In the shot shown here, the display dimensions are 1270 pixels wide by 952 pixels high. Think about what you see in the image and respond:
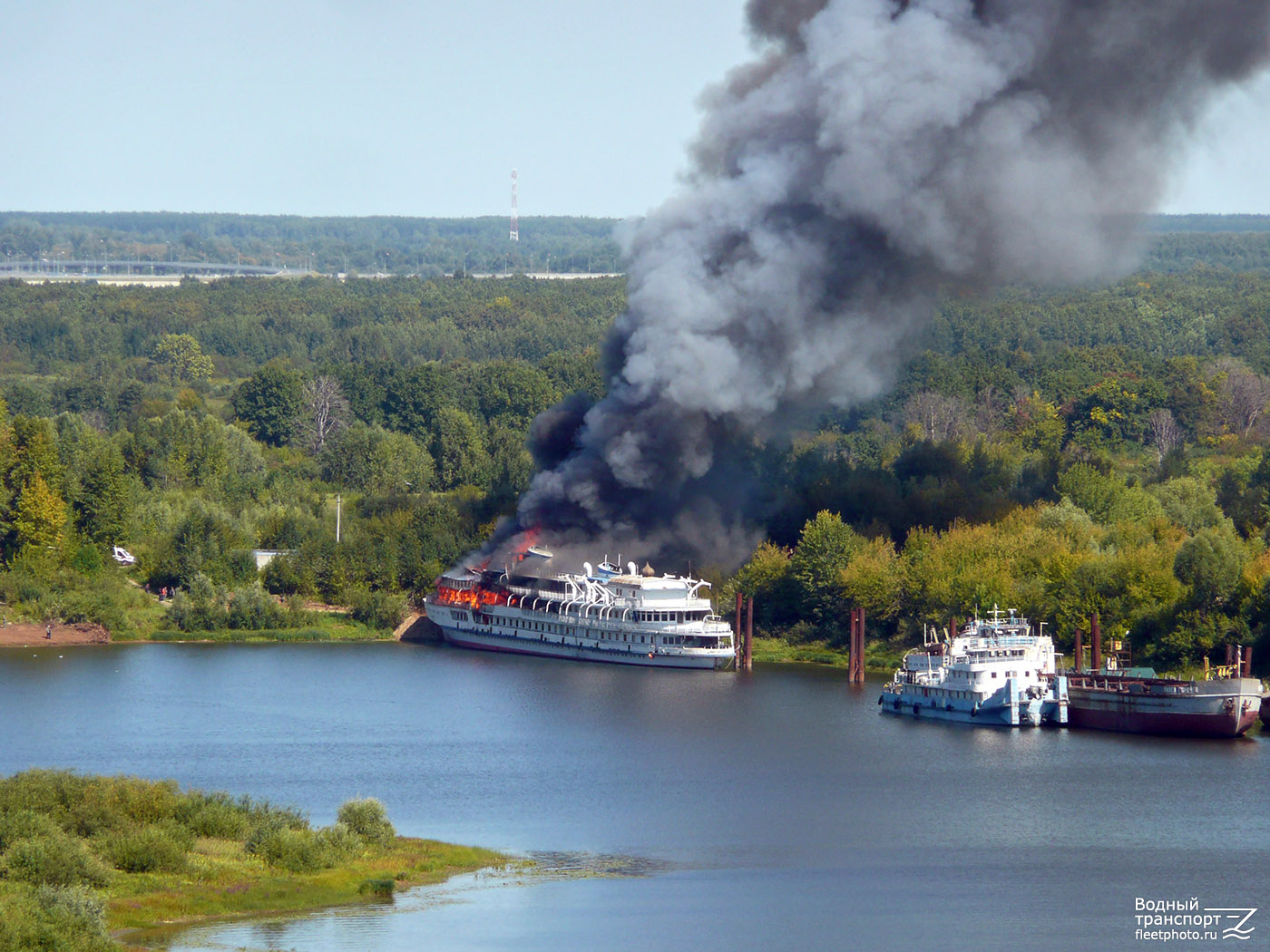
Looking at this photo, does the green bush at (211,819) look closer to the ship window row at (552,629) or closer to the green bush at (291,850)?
the green bush at (291,850)

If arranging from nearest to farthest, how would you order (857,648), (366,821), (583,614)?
(366,821)
(857,648)
(583,614)

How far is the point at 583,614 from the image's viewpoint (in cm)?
6694

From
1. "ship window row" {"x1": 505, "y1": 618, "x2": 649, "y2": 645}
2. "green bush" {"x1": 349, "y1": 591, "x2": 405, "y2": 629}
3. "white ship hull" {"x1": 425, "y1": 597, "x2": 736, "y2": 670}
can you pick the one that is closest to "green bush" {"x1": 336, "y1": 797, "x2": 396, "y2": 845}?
"white ship hull" {"x1": 425, "y1": 597, "x2": 736, "y2": 670}

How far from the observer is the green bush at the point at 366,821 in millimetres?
35750

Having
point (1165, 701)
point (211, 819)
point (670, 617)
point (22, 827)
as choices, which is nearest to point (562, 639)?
point (670, 617)

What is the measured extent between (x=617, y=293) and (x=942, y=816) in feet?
442

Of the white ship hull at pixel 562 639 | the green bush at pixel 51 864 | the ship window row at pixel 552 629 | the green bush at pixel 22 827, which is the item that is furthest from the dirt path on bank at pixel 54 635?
the green bush at pixel 51 864

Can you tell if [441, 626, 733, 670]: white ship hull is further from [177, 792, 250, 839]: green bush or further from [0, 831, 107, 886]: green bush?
[0, 831, 107, 886]: green bush

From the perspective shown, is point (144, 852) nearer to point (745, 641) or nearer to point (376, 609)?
point (745, 641)

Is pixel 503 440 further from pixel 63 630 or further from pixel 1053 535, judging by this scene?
pixel 1053 535

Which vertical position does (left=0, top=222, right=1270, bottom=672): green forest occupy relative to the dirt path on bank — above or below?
above

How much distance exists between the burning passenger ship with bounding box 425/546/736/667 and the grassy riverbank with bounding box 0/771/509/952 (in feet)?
91.2

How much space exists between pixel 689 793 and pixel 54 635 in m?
34.1

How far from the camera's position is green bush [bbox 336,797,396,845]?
3575 centimetres
